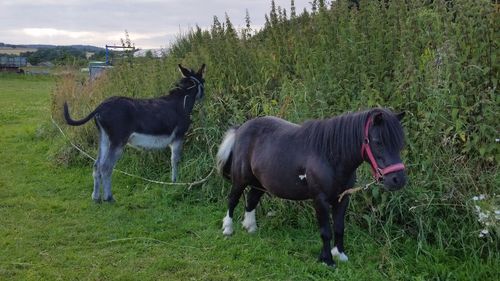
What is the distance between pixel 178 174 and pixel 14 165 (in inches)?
142

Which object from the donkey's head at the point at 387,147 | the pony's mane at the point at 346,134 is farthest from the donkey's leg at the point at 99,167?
the donkey's head at the point at 387,147

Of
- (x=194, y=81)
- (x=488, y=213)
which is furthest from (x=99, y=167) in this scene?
(x=488, y=213)

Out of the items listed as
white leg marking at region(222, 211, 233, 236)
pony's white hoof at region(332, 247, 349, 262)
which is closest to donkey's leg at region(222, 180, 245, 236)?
white leg marking at region(222, 211, 233, 236)

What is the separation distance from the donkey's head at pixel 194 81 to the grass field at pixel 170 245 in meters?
1.60

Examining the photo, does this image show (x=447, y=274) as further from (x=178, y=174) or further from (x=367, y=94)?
(x=178, y=174)

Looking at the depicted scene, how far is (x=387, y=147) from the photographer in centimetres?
383

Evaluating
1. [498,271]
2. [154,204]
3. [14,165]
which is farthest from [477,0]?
[14,165]

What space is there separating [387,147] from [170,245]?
249 centimetres

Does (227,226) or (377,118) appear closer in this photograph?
(377,118)

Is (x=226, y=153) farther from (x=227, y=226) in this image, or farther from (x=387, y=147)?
(x=387, y=147)

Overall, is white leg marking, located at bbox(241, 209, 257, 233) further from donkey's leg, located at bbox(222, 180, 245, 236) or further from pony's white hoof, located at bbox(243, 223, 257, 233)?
donkey's leg, located at bbox(222, 180, 245, 236)

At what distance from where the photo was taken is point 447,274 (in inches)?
162

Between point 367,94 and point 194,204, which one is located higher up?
point 367,94

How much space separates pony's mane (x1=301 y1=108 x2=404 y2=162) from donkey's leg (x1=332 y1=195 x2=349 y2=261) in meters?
0.45
